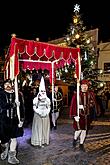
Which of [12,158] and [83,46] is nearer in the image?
[12,158]

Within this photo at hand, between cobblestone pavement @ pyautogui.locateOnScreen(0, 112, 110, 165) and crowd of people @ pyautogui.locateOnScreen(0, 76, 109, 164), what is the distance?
311 mm

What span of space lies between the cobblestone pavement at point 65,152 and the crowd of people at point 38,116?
31 centimetres

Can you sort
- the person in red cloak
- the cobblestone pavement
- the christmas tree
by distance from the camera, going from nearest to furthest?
the cobblestone pavement < the person in red cloak < the christmas tree

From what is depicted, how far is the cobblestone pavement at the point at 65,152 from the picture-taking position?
7160mm

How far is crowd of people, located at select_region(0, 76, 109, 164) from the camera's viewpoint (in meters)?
6.96

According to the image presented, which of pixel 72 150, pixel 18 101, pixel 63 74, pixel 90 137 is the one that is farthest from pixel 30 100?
pixel 63 74

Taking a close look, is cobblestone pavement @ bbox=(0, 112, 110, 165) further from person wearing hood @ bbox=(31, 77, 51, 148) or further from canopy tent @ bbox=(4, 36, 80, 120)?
canopy tent @ bbox=(4, 36, 80, 120)

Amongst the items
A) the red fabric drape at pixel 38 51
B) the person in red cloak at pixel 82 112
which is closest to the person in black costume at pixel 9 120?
the red fabric drape at pixel 38 51

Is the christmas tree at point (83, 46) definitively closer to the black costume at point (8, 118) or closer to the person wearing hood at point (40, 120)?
the person wearing hood at point (40, 120)

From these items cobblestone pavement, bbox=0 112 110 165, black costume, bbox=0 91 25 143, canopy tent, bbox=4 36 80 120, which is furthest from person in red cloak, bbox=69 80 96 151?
black costume, bbox=0 91 25 143

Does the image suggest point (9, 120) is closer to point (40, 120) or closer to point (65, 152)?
point (40, 120)

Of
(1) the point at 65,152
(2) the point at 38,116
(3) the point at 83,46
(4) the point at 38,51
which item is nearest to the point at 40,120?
(2) the point at 38,116

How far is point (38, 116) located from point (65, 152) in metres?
1.36

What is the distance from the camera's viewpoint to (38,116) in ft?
28.3
